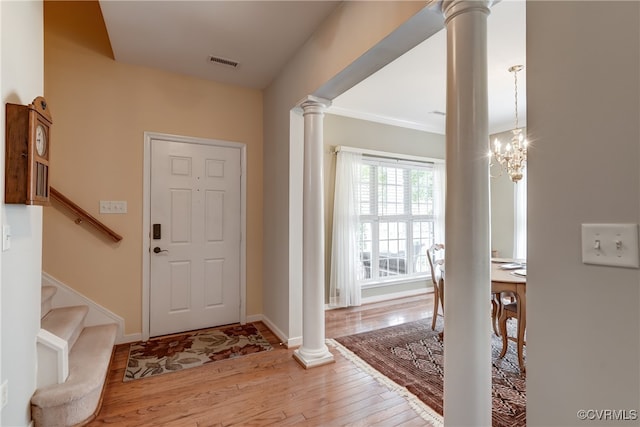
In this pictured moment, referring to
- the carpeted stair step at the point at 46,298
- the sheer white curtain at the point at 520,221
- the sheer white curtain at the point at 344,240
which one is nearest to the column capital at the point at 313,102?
the sheer white curtain at the point at 344,240

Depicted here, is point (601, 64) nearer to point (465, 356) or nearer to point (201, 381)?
point (465, 356)

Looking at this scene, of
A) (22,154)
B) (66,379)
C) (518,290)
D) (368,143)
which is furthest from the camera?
(368,143)

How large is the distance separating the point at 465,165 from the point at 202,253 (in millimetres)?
2831

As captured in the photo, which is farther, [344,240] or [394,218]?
[394,218]

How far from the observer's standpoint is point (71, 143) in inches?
107

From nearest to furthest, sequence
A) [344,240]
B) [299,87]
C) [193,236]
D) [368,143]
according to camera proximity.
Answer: [299,87] → [193,236] → [344,240] → [368,143]

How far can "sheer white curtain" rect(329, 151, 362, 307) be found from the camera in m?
3.99

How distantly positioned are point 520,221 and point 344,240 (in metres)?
2.78

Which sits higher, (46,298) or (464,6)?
(464,6)

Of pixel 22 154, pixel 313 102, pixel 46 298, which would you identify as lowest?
pixel 46 298

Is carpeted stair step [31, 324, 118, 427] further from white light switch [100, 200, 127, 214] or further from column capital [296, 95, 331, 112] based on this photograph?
column capital [296, 95, 331, 112]

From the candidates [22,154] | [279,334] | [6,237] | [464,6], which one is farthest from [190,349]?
[464,6]

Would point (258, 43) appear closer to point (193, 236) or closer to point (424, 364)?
point (193, 236)

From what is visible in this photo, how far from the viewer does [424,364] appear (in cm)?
251
